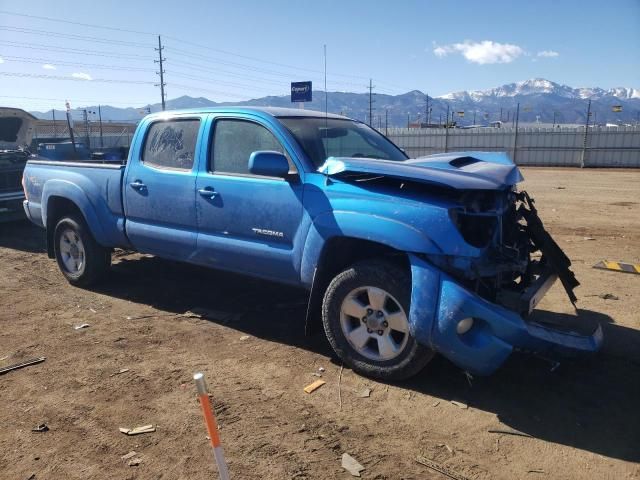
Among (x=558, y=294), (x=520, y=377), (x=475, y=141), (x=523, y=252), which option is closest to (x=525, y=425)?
(x=520, y=377)

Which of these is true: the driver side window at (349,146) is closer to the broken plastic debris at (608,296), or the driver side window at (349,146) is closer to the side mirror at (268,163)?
the side mirror at (268,163)

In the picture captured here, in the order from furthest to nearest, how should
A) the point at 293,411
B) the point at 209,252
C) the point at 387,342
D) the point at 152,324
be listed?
the point at 152,324 < the point at 209,252 < the point at 387,342 < the point at 293,411

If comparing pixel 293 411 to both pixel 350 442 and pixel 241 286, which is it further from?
pixel 241 286

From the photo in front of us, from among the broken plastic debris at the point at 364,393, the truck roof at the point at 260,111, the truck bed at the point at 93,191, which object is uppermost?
the truck roof at the point at 260,111

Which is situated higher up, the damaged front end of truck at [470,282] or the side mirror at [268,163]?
the side mirror at [268,163]

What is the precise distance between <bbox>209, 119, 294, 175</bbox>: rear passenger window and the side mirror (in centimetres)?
44

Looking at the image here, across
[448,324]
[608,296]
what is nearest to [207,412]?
[448,324]

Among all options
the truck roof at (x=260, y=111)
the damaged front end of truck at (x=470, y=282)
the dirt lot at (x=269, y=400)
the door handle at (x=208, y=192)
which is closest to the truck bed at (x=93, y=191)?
the dirt lot at (x=269, y=400)

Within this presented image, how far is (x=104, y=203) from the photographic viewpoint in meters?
5.62

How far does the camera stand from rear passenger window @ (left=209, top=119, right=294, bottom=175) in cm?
451

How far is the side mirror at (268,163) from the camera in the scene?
3.94 meters

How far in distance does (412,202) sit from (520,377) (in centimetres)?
159

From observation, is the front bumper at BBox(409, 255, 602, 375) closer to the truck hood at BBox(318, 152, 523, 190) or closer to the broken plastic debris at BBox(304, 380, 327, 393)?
the truck hood at BBox(318, 152, 523, 190)

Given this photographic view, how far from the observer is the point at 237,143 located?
465 centimetres
